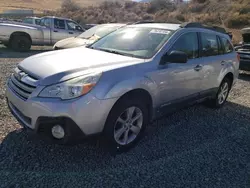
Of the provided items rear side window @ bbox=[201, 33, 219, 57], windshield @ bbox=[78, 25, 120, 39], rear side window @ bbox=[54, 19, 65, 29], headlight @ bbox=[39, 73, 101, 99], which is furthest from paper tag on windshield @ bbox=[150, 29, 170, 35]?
rear side window @ bbox=[54, 19, 65, 29]

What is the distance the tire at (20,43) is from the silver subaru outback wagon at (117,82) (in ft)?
28.7

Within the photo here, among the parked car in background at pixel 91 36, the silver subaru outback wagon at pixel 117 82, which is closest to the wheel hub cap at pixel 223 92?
the silver subaru outback wagon at pixel 117 82

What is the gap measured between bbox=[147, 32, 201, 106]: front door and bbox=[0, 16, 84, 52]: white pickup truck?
9.66 metres

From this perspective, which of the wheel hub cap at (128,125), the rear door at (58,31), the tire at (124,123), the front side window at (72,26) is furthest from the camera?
the front side window at (72,26)

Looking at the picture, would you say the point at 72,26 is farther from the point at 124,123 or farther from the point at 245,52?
the point at 124,123

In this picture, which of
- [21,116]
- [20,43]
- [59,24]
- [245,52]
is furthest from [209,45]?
[59,24]

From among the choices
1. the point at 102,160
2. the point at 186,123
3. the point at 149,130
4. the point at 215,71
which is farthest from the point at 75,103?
the point at 215,71

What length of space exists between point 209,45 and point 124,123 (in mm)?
2550

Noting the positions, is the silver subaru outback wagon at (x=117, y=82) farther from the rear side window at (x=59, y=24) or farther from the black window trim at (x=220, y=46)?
the rear side window at (x=59, y=24)

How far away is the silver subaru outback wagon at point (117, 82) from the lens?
3049 millimetres

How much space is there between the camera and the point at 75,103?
2986 mm

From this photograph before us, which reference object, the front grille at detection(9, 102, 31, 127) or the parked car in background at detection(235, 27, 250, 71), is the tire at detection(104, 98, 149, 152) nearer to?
the front grille at detection(9, 102, 31, 127)

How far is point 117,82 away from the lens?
329 centimetres

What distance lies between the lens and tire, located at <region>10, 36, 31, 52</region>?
12219 millimetres
